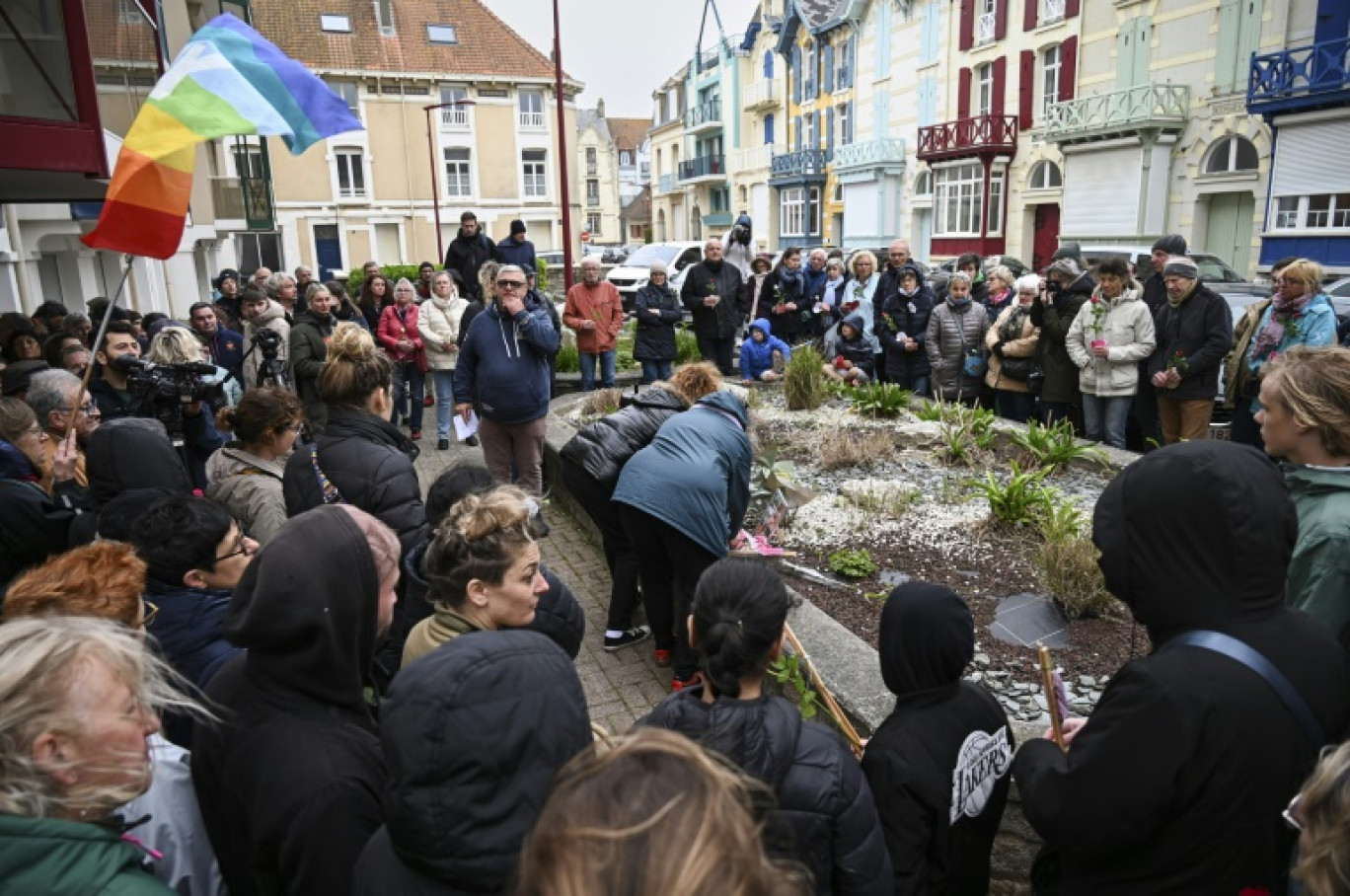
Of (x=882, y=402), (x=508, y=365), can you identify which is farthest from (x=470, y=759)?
(x=882, y=402)

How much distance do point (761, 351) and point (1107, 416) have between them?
360 centimetres

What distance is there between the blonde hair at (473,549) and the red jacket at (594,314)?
704 cm

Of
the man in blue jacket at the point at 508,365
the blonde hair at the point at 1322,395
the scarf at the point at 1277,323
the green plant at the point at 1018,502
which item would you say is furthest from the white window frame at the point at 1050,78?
the blonde hair at the point at 1322,395

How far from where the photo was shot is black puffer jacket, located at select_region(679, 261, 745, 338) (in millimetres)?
9766

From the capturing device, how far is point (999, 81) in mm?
27641

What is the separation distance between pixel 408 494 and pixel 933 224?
101ft

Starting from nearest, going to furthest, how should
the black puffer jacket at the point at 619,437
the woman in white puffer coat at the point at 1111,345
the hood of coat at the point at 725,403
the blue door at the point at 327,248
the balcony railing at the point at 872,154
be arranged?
the hood of coat at the point at 725,403 → the black puffer jacket at the point at 619,437 → the woman in white puffer coat at the point at 1111,345 → the balcony railing at the point at 872,154 → the blue door at the point at 327,248

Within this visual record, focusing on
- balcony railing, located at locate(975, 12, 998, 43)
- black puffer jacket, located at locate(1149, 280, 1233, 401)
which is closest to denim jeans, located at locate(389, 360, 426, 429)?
black puffer jacket, located at locate(1149, 280, 1233, 401)

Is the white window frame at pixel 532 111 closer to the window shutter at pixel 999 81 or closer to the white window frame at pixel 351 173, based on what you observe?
the white window frame at pixel 351 173

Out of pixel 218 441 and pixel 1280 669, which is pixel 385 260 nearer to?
pixel 218 441

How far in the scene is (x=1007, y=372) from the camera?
25.3 ft

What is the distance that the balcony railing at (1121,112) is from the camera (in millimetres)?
21641

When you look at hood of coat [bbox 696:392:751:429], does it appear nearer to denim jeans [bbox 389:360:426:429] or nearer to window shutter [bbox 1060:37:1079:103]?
denim jeans [bbox 389:360:426:429]

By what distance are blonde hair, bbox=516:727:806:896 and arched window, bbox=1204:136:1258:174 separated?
971 inches
